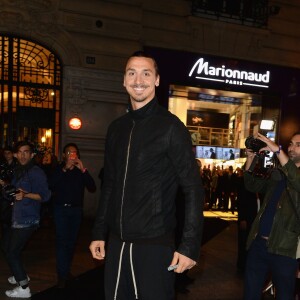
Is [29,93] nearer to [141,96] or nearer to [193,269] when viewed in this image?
[193,269]

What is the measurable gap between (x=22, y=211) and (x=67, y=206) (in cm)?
79

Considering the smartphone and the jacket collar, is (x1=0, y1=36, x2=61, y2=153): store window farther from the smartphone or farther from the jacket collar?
the jacket collar

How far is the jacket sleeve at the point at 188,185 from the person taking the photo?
7.89 ft

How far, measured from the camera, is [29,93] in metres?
12.0

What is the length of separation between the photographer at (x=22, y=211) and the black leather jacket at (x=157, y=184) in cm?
295

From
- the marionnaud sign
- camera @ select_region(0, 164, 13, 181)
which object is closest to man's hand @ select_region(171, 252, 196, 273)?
camera @ select_region(0, 164, 13, 181)

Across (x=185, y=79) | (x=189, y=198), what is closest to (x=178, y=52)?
(x=185, y=79)

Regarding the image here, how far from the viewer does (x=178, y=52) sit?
1301 cm

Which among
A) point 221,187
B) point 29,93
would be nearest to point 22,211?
point 29,93

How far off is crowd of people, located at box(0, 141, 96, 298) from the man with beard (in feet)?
9.56

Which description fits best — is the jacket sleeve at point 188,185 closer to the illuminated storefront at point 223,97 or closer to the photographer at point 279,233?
the photographer at point 279,233

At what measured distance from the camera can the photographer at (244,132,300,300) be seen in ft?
12.3

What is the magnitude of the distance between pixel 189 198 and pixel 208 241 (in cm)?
725

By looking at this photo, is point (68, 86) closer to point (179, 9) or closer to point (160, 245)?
point (179, 9)
